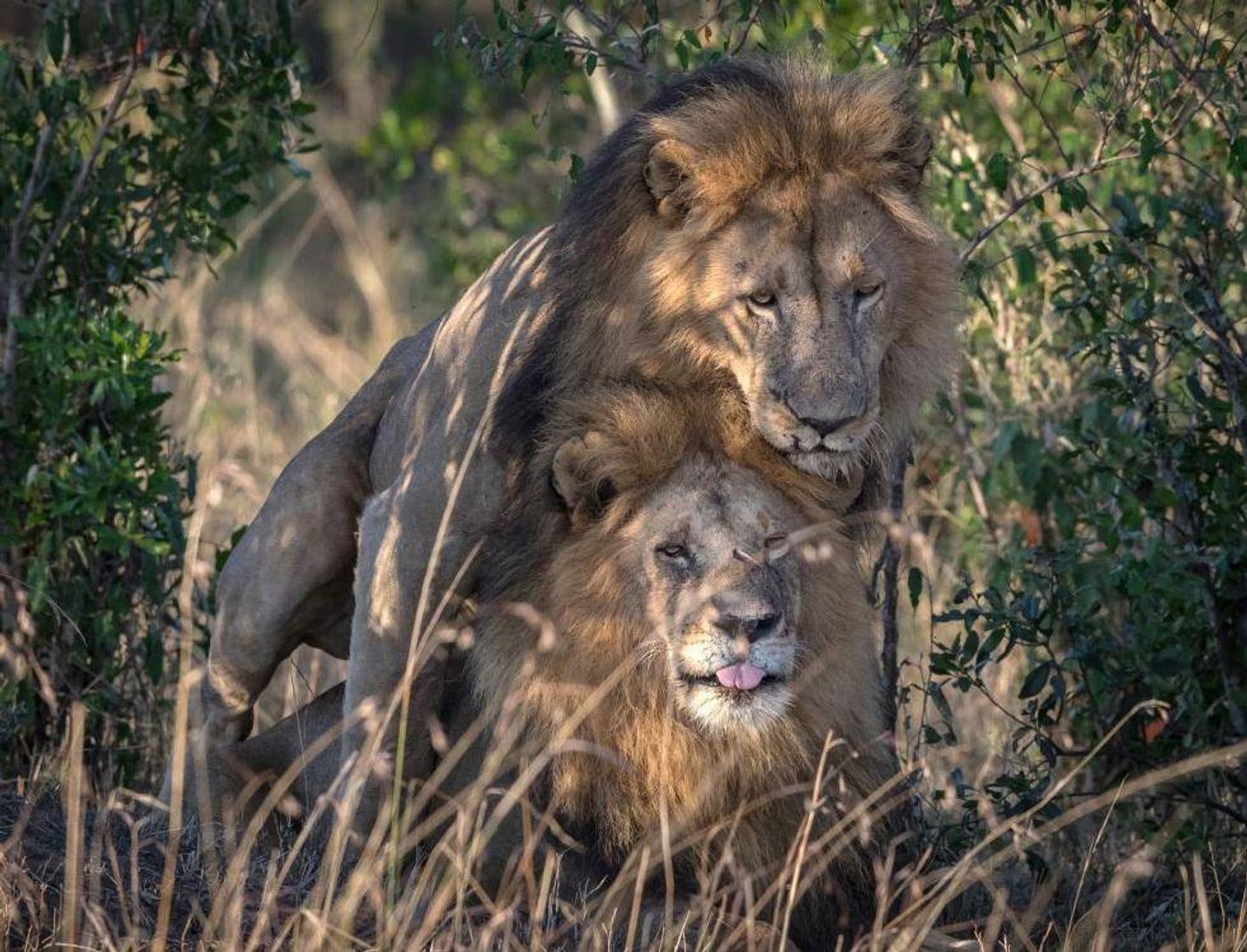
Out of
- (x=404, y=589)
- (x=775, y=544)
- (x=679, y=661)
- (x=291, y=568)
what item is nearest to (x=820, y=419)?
(x=775, y=544)

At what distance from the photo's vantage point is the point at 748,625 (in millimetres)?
3799

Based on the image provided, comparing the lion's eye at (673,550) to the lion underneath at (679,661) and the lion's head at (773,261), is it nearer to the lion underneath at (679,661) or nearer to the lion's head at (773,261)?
the lion underneath at (679,661)

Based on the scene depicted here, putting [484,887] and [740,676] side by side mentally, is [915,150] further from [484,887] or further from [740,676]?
[484,887]

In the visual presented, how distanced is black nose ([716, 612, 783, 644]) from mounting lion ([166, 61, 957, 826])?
0.31 metres

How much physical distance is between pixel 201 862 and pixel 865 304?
1748 mm

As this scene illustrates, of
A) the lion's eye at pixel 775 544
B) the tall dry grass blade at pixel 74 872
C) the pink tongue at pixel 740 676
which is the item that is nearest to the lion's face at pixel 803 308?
the lion's eye at pixel 775 544

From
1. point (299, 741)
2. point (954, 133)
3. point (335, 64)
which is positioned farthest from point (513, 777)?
point (335, 64)

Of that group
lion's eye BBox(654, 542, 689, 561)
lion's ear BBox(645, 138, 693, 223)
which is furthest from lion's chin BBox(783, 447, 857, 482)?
lion's ear BBox(645, 138, 693, 223)

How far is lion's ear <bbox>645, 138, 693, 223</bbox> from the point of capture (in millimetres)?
4023

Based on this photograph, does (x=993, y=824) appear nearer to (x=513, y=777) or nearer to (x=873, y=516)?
(x=873, y=516)

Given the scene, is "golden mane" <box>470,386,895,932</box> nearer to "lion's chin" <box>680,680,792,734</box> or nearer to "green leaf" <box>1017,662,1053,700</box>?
"lion's chin" <box>680,680,792,734</box>

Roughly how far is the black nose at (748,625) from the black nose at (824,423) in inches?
13.2

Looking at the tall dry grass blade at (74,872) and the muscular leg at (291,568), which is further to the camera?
the muscular leg at (291,568)

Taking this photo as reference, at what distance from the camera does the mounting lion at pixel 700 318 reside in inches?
154
